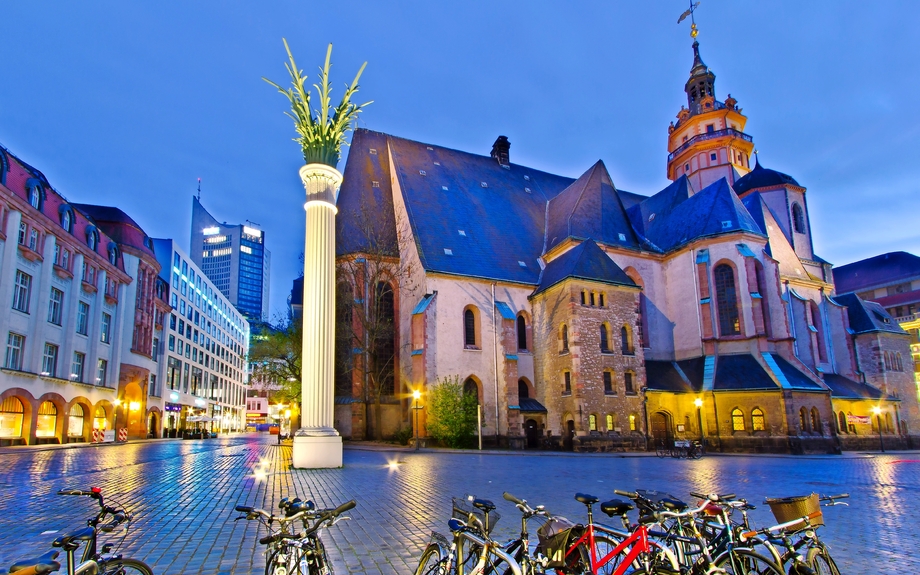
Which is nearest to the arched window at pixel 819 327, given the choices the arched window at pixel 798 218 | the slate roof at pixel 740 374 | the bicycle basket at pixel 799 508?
the arched window at pixel 798 218

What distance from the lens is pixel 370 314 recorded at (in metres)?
35.3

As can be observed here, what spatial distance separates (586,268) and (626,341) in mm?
4703

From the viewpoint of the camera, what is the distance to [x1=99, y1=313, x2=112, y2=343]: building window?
1520 inches

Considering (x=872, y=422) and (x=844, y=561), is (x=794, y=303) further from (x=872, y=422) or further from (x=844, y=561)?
(x=844, y=561)

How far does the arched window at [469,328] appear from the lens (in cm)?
3397

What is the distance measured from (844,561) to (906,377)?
4306 centimetres

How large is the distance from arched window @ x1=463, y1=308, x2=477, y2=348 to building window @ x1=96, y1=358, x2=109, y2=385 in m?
23.9

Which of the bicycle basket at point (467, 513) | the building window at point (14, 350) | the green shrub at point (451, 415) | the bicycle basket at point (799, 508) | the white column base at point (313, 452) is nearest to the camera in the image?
the bicycle basket at point (467, 513)

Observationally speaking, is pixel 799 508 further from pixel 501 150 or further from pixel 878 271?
pixel 878 271

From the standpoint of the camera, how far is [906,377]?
40.4 meters

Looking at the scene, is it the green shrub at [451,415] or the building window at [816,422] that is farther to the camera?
the building window at [816,422]

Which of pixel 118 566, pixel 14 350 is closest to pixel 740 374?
pixel 118 566

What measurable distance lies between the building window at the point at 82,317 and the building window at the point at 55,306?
1613 millimetres

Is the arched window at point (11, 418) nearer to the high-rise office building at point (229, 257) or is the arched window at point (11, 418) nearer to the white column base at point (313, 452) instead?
the white column base at point (313, 452)
